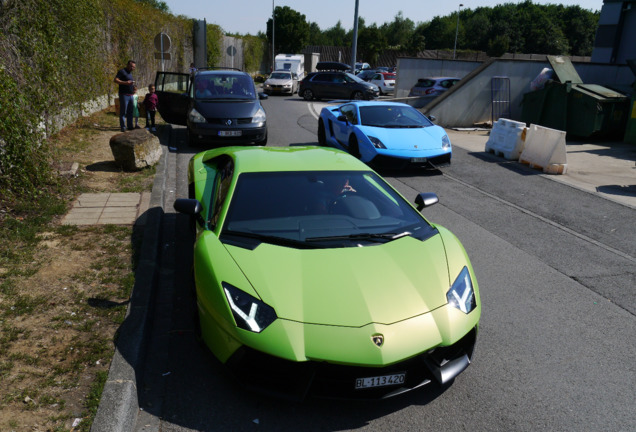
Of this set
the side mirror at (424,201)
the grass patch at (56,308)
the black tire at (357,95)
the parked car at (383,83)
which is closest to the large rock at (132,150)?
the grass patch at (56,308)

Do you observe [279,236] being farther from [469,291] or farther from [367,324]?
[469,291]

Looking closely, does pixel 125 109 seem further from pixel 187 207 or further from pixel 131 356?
pixel 131 356

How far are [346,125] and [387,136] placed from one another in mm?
1323

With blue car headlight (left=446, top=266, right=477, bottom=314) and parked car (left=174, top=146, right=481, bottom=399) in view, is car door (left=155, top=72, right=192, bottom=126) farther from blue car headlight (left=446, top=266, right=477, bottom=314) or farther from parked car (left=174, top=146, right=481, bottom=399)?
blue car headlight (left=446, top=266, right=477, bottom=314)

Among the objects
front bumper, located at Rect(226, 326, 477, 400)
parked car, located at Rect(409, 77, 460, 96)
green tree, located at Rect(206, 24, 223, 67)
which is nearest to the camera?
front bumper, located at Rect(226, 326, 477, 400)

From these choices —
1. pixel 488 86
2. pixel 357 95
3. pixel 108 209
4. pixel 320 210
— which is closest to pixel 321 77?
pixel 357 95

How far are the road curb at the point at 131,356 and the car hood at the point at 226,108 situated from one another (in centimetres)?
637

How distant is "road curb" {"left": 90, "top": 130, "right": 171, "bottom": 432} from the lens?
10.1 feet

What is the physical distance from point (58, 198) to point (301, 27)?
66.4 m

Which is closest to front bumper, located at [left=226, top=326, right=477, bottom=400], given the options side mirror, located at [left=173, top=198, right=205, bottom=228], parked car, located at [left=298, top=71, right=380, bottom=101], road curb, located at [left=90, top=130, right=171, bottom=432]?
road curb, located at [left=90, top=130, right=171, bottom=432]

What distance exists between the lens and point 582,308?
496cm

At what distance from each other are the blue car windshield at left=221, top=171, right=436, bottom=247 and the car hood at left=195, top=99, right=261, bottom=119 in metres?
7.62

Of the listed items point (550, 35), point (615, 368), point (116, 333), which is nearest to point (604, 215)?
point (615, 368)

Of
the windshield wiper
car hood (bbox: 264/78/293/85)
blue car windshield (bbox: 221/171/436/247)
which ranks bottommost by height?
the windshield wiper
